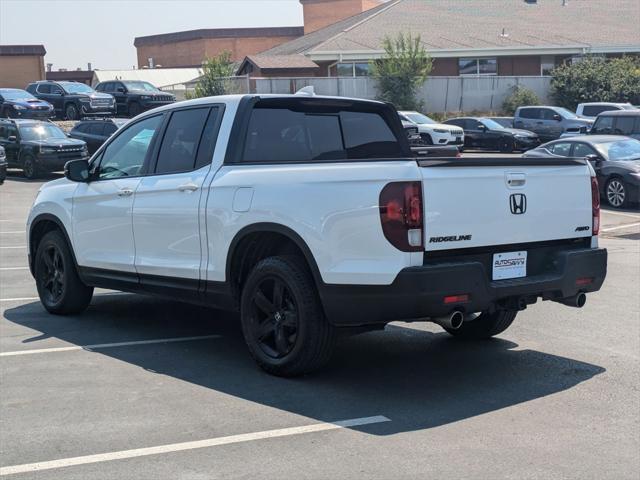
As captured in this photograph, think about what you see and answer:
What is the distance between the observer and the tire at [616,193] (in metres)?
19.7

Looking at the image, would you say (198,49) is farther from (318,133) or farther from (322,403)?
(322,403)

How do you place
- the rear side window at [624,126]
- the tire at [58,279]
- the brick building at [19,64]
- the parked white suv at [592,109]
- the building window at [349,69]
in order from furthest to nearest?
1. the brick building at [19,64]
2. the building window at [349,69]
3. the parked white suv at [592,109]
4. the rear side window at [624,126]
5. the tire at [58,279]

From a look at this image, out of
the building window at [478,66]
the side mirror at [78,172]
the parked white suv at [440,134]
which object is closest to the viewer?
the side mirror at [78,172]

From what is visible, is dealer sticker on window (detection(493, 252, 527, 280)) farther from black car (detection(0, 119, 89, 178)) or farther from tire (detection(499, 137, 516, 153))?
tire (detection(499, 137, 516, 153))

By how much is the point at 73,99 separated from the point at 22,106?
2.62 meters

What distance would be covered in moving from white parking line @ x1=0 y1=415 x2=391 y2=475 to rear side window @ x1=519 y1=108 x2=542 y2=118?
1314 inches

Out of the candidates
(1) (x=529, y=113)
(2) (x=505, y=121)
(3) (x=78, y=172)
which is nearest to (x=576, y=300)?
(3) (x=78, y=172)

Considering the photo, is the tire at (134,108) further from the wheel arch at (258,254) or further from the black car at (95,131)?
the wheel arch at (258,254)

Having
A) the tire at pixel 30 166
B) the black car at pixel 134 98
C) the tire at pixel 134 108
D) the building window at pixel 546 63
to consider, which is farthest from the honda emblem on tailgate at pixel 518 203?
the building window at pixel 546 63

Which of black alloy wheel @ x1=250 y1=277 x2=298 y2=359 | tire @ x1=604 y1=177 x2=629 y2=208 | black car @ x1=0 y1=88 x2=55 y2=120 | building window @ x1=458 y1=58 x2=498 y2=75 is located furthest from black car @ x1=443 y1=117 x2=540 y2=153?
black alloy wheel @ x1=250 y1=277 x2=298 y2=359

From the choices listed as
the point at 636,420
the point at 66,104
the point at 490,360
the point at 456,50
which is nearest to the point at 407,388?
the point at 490,360

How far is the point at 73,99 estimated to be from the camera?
39156 millimetres

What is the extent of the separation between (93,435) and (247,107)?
283 cm

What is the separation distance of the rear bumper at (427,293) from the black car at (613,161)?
13.3 meters
